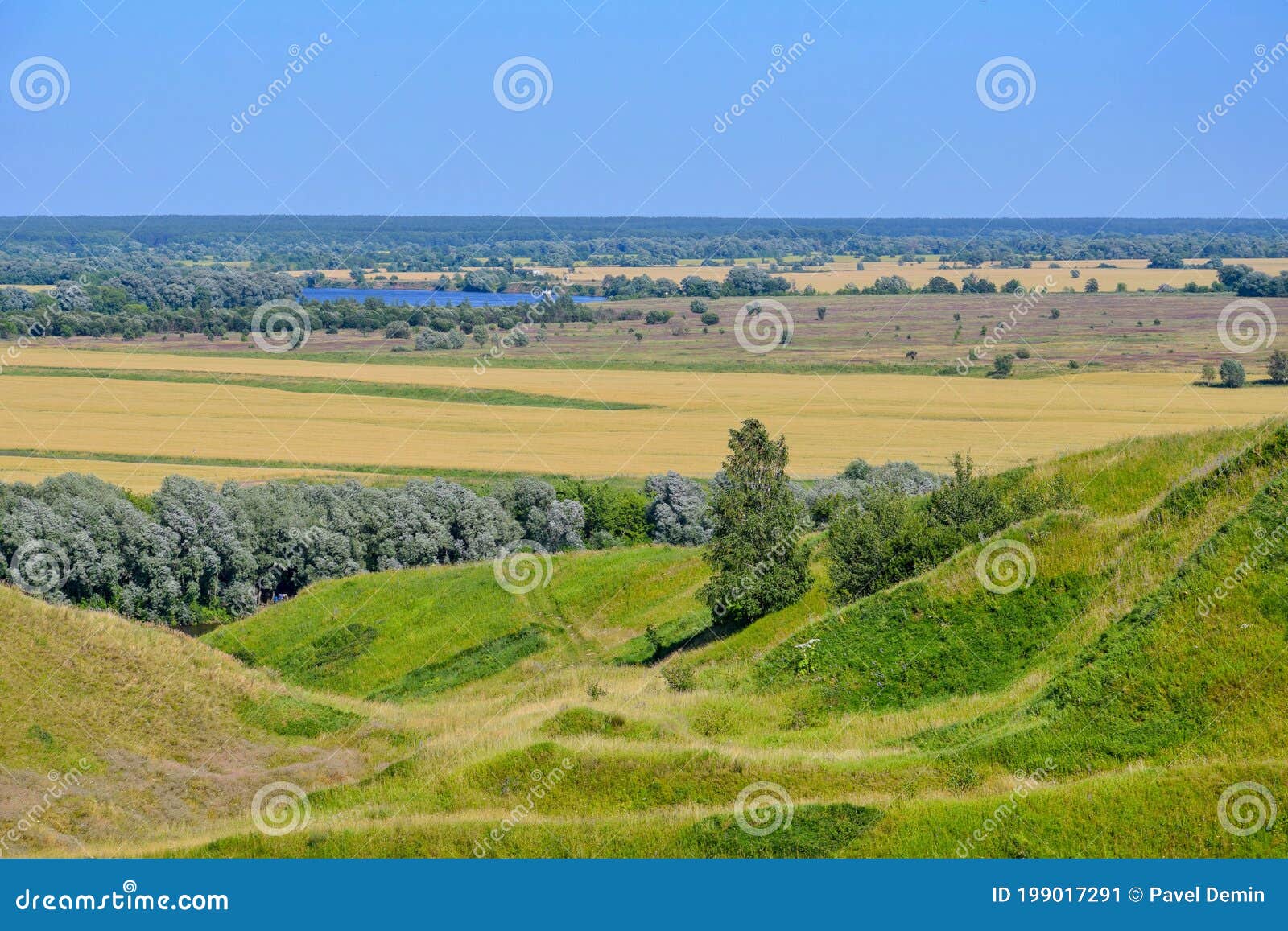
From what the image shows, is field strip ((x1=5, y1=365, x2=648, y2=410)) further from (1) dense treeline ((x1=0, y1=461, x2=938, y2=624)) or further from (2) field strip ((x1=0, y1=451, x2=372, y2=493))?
(1) dense treeline ((x1=0, y1=461, x2=938, y2=624))

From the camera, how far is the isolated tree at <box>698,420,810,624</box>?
40.9 meters

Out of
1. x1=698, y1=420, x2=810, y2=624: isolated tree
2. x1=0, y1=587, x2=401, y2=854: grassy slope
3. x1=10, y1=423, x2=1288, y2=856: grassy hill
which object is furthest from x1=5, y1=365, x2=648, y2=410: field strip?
x1=10, y1=423, x2=1288, y2=856: grassy hill

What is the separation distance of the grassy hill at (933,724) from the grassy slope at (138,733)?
0.35 meters

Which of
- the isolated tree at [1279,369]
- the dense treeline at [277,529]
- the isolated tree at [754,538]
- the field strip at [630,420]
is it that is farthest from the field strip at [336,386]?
the isolated tree at [754,538]

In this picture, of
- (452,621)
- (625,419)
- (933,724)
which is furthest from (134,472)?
(933,724)

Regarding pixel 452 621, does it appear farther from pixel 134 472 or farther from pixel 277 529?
pixel 134 472

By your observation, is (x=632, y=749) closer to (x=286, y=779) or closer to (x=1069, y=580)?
(x=286, y=779)

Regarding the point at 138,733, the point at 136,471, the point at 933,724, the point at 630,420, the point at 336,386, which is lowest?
the point at 933,724

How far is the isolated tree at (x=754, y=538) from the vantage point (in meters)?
40.9

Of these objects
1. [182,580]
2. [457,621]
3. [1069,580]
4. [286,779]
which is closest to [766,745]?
[1069,580]

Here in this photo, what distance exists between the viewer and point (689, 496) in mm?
75938

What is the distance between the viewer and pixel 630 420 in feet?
359

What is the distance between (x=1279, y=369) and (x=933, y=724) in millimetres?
94836

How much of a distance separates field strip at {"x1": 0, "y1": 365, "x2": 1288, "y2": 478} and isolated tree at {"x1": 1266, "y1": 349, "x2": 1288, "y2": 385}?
4359mm
